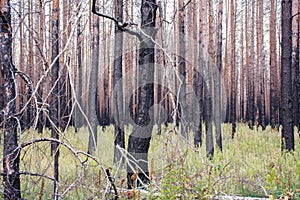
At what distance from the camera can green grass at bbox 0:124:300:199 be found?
304cm

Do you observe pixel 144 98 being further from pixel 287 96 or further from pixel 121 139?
pixel 287 96

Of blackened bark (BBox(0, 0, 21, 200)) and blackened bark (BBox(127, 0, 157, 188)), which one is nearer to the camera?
blackened bark (BBox(0, 0, 21, 200))

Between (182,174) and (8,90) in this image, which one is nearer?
(182,174)

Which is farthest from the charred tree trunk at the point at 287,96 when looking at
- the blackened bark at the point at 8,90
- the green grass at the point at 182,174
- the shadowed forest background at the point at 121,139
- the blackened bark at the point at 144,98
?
the blackened bark at the point at 8,90

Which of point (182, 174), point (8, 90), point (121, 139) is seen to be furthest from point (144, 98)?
point (182, 174)

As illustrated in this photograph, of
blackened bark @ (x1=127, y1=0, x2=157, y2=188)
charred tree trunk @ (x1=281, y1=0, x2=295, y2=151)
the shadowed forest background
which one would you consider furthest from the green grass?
charred tree trunk @ (x1=281, y1=0, x2=295, y2=151)

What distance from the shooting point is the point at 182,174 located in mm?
3164

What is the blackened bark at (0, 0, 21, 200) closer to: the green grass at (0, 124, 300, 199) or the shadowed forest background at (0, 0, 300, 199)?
the shadowed forest background at (0, 0, 300, 199)

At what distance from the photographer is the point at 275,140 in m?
10.3

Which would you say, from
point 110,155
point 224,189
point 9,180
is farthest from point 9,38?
point 110,155

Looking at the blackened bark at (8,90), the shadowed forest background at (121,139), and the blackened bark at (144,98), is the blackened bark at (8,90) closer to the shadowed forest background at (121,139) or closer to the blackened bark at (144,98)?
the shadowed forest background at (121,139)

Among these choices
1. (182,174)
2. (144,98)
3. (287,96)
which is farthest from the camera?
(287,96)

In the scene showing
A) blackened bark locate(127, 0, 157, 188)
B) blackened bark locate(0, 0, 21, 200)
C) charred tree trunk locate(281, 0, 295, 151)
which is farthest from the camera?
charred tree trunk locate(281, 0, 295, 151)

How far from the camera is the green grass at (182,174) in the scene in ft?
9.98
